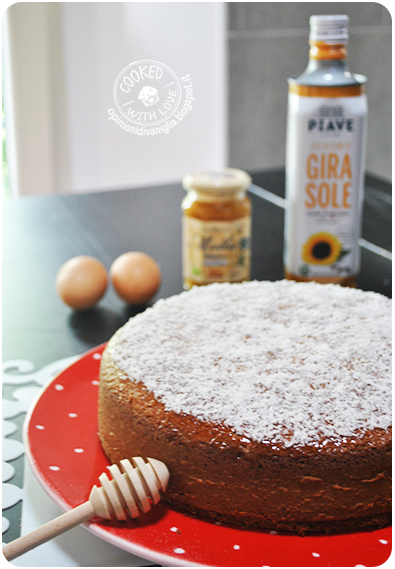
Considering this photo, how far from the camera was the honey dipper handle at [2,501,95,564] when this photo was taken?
48 cm

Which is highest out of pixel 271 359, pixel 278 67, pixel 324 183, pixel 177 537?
pixel 278 67

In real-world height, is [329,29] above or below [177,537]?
above

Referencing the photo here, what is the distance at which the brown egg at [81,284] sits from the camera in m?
1.02

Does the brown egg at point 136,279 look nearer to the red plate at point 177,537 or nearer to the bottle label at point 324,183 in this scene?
the bottle label at point 324,183

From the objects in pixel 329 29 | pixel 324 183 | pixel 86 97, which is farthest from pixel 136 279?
pixel 86 97

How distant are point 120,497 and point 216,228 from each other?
57cm

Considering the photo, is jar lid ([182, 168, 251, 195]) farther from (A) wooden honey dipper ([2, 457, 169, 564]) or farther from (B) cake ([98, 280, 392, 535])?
(A) wooden honey dipper ([2, 457, 169, 564])

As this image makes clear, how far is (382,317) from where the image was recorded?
75 cm

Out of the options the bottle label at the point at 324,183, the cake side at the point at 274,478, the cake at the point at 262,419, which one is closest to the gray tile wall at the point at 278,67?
the bottle label at the point at 324,183

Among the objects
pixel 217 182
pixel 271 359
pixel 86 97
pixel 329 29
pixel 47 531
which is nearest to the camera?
pixel 47 531

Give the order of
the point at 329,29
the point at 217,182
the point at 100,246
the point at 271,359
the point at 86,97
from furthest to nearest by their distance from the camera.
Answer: the point at 86,97 → the point at 100,246 → the point at 217,182 → the point at 329,29 → the point at 271,359

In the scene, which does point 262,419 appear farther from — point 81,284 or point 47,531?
point 81,284

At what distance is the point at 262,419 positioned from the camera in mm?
566

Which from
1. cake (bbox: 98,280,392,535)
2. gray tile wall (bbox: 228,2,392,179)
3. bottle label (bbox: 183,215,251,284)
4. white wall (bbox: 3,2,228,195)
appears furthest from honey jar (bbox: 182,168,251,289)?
gray tile wall (bbox: 228,2,392,179)
